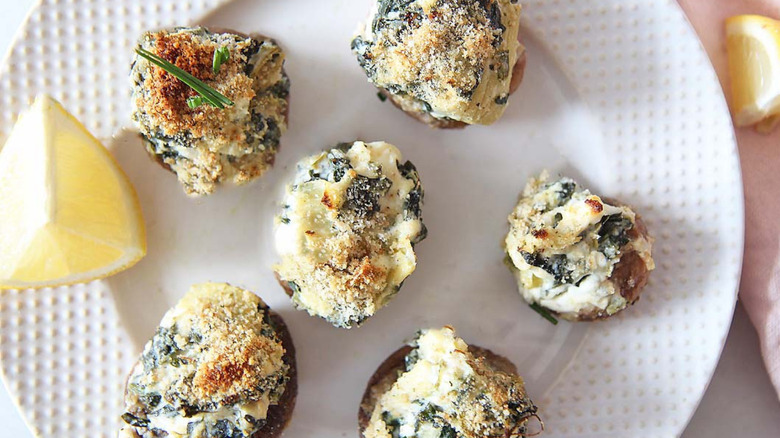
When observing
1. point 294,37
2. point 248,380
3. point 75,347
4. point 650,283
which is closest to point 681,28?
point 650,283

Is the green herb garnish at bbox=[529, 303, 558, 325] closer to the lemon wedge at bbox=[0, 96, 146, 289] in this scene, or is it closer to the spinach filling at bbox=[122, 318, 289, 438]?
the spinach filling at bbox=[122, 318, 289, 438]

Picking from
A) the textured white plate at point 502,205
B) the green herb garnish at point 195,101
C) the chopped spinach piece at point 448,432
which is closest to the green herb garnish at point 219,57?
the green herb garnish at point 195,101

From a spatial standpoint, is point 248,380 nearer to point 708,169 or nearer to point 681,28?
point 708,169

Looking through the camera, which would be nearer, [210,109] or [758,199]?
[210,109]

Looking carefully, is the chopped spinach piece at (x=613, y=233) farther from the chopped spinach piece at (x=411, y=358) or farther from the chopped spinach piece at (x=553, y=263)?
the chopped spinach piece at (x=411, y=358)

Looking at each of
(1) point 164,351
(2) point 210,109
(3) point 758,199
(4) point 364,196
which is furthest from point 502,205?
(1) point 164,351

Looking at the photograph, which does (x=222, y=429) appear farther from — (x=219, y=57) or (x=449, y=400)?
(x=219, y=57)

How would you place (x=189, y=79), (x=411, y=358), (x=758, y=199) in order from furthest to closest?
(x=758, y=199) → (x=411, y=358) → (x=189, y=79)
